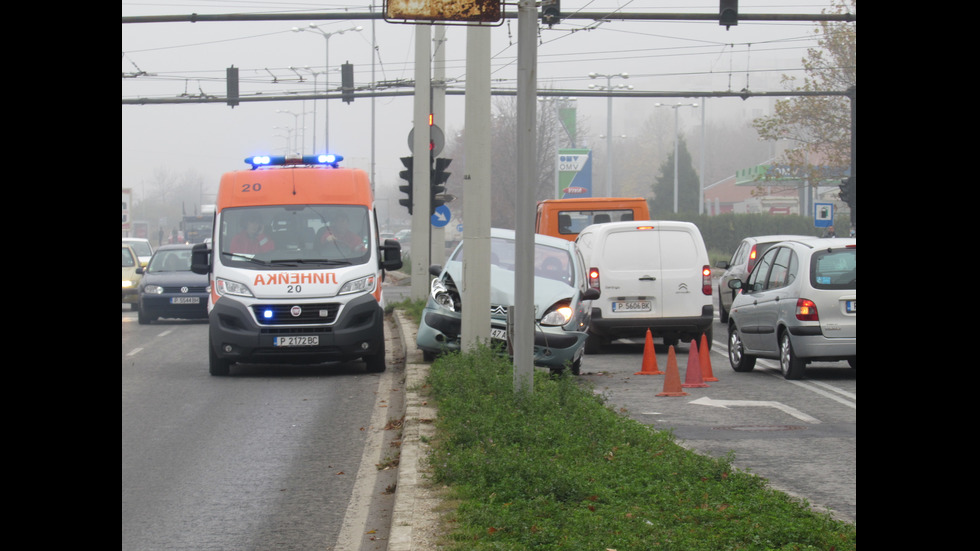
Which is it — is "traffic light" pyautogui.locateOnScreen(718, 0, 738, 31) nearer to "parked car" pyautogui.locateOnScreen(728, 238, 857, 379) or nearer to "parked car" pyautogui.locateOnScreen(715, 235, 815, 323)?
"parked car" pyautogui.locateOnScreen(715, 235, 815, 323)

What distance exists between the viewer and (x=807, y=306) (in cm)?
1355

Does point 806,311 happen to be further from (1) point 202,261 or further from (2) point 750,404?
(1) point 202,261

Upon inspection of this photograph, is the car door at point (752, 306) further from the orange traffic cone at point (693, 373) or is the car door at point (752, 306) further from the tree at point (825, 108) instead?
the tree at point (825, 108)

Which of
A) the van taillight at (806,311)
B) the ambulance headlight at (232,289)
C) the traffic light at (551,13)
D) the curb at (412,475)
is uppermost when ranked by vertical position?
the traffic light at (551,13)

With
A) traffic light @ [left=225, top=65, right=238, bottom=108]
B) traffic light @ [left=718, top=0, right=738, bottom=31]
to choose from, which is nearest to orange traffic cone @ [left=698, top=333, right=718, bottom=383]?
traffic light @ [left=718, top=0, right=738, bottom=31]

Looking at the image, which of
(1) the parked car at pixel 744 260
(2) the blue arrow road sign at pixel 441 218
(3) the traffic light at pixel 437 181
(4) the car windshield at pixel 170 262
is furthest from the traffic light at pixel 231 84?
(1) the parked car at pixel 744 260

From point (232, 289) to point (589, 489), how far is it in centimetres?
879

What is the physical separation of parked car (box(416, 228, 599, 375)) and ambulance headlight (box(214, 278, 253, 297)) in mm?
2143

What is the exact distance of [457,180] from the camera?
96500 mm

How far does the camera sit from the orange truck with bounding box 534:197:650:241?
89.9 feet

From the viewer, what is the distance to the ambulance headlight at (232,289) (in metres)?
14.4

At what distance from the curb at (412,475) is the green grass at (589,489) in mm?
134

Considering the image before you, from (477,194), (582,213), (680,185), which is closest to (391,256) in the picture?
(477,194)
